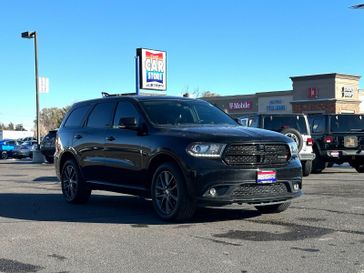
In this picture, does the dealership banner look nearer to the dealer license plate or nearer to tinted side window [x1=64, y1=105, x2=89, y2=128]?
tinted side window [x1=64, y1=105, x2=89, y2=128]

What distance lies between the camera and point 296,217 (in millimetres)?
7895

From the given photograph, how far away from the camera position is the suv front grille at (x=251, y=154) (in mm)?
7207

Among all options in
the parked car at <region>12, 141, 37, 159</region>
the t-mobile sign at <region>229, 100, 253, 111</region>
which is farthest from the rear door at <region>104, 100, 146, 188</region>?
the t-mobile sign at <region>229, 100, 253, 111</region>

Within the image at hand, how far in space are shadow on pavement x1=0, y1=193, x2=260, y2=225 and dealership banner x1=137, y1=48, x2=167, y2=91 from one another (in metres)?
17.3

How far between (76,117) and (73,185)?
4.21ft

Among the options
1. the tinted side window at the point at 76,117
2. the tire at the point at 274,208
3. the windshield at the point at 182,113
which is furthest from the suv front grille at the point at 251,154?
the tinted side window at the point at 76,117

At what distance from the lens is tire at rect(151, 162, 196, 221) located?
732 cm

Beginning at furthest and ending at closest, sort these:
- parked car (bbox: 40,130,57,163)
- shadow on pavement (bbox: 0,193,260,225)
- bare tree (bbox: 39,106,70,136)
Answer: bare tree (bbox: 39,106,70,136) < parked car (bbox: 40,130,57,163) < shadow on pavement (bbox: 0,193,260,225)

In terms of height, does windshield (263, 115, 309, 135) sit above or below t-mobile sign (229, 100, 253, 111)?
below

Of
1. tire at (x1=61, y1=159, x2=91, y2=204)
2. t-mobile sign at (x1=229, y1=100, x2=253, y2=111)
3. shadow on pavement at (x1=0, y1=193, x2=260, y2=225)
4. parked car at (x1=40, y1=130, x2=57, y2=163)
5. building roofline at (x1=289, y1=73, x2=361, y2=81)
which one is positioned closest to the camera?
shadow on pavement at (x1=0, y1=193, x2=260, y2=225)

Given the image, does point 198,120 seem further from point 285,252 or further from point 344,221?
point 285,252

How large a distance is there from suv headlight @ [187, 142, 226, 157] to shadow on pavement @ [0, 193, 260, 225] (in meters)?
1.06

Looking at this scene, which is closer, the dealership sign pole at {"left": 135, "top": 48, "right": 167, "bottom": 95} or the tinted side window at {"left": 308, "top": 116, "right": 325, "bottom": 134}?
the tinted side window at {"left": 308, "top": 116, "right": 325, "bottom": 134}

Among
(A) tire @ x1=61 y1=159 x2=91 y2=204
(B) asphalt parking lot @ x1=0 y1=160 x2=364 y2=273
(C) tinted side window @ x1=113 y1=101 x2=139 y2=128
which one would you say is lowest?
(B) asphalt parking lot @ x1=0 y1=160 x2=364 y2=273
